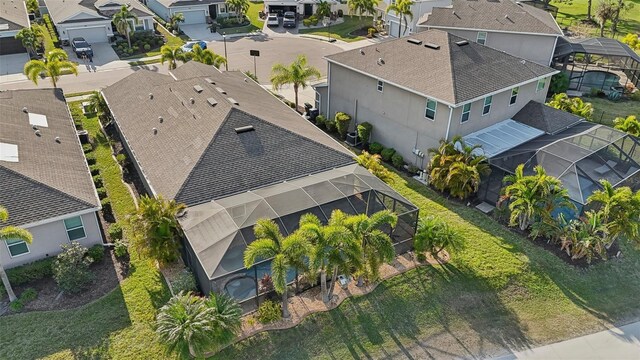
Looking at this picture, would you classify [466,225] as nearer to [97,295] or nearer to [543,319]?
[543,319]

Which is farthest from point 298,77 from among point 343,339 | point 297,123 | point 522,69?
point 343,339

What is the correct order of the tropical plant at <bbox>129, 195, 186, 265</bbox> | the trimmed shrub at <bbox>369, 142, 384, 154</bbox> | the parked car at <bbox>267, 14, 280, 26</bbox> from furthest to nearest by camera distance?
the parked car at <bbox>267, 14, 280, 26</bbox>
the trimmed shrub at <bbox>369, 142, 384, 154</bbox>
the tropical plant at <bbox>129, 195, 186, 265</bbox>

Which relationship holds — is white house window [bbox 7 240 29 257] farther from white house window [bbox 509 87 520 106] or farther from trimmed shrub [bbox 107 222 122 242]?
white house window [bbox 509 87 520 106]

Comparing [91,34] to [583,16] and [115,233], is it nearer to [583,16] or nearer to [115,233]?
[115,233]

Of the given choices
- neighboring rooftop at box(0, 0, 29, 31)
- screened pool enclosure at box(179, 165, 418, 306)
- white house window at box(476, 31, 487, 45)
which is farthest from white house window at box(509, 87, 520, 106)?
neighboring rooftop at box(0, 0, 29, 31)

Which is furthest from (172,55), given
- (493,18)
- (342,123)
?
(493,18)
